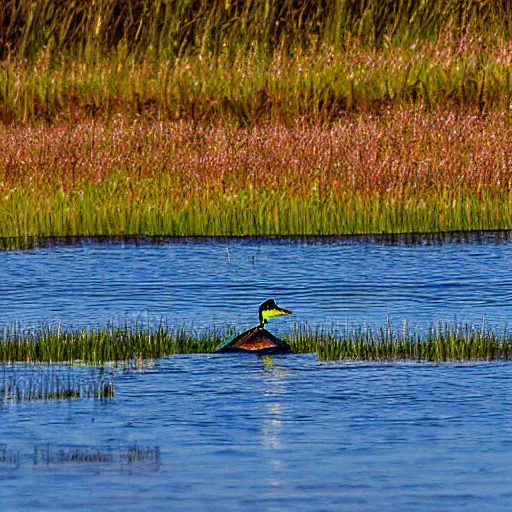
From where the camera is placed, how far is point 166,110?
23719mm

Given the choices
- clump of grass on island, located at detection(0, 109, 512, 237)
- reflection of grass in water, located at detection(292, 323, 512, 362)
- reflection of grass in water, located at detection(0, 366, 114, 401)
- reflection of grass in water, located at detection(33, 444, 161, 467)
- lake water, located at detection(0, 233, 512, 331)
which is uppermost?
clump of grass on island, located at detection(0, 109, 512, 237)

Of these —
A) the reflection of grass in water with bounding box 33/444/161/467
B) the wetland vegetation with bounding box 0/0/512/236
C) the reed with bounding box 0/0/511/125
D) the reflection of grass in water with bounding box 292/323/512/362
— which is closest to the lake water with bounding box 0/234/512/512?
the reflection of grass in water with bounding box 33/444/161/467

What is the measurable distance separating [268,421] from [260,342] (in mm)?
1824

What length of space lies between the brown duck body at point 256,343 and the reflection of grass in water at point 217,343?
0.18 meters

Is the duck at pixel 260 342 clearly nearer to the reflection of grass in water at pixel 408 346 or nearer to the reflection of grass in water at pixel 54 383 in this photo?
the reflection of grass in water at pixel 408 346

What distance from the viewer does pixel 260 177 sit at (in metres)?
19.3

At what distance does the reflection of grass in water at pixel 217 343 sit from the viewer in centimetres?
1065

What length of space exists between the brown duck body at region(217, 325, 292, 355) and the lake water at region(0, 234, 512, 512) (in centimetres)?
9

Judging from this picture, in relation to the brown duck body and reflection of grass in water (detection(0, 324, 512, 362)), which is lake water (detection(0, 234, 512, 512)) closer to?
the brown duck body

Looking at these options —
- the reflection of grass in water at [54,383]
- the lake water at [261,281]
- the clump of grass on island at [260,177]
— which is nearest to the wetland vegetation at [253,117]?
the clump of grass on island at [260,177]

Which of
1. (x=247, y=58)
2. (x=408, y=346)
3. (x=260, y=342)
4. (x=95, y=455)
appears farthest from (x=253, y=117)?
(x=95, y=455)

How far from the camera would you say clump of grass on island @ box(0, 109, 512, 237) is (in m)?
18.2

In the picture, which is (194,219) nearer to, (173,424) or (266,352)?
(266,352)

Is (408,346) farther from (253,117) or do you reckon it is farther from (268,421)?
(253,117)
